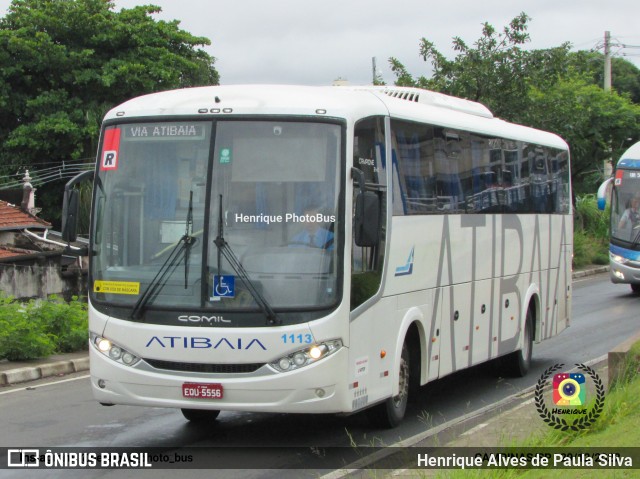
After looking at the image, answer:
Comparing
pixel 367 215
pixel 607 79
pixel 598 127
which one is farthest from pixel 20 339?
pixel 607 79

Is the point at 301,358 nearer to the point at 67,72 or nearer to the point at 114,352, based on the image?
the point at 114,352

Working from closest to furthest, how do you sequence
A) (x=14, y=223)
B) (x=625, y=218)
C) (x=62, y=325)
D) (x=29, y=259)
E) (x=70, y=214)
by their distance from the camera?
(x=70, y=214) < (x=62, y=325) < (x=29, y=259) < (x=14, y=223) < (x=625, y=218)

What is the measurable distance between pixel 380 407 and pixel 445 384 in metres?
3.70

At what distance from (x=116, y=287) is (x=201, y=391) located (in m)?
1.19

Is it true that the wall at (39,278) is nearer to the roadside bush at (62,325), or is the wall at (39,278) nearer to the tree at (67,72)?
the roadside bush at (62,325)

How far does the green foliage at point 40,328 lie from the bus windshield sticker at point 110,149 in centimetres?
551

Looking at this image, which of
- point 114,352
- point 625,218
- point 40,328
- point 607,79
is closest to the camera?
point 114,352

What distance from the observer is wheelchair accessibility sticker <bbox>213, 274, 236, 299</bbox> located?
26.4 feet

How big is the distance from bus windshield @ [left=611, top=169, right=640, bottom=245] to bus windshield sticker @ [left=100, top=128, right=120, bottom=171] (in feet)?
61.0

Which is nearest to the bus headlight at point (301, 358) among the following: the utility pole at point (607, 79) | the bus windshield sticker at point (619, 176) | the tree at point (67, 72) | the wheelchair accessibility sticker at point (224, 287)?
the wheelchair accessibility sticker at point (224, 287)

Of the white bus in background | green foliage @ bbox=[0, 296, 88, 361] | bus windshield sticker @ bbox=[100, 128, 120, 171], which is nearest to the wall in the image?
green foliage @ bbox=[0, 296, 88, 361]

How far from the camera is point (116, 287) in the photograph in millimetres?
8438

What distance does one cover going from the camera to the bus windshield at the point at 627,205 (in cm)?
2480

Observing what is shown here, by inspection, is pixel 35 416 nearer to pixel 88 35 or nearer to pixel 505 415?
pixel 505 415
